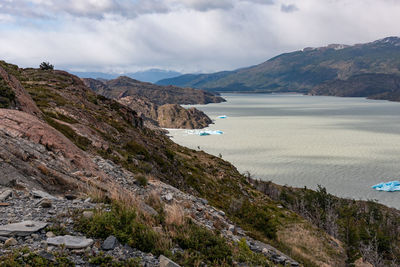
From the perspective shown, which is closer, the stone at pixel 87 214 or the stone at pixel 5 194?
the stone at pixel 87 214

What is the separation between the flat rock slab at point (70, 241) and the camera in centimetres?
671

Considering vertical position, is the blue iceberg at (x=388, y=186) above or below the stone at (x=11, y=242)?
below

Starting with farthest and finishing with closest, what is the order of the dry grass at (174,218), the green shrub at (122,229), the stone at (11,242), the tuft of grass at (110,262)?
the dry grass at (174,218) < the green shrub at (122,229) < the tuft of grass at (110,262) < the stone at (11,242)

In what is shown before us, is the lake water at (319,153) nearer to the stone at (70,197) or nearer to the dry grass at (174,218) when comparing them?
the dry grass at (174,218)

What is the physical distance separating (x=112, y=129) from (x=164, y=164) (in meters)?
7.45

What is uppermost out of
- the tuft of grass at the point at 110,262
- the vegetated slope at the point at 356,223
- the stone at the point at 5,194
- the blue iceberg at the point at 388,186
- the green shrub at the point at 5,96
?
the green shrub at the point at 5,96

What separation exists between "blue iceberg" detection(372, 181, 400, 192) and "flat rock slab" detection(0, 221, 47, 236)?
262 ft

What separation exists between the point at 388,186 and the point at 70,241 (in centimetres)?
8091

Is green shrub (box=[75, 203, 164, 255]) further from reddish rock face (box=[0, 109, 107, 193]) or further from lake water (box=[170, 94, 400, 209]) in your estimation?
lake water (box=[170, 94, 400, 209])

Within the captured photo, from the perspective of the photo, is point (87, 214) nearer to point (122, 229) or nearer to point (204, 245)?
point (122, 229)

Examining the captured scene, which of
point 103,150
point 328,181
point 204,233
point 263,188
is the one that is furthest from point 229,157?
point 204,233

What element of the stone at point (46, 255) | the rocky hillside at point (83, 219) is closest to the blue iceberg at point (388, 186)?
the rocky hillside at point (83, 219)

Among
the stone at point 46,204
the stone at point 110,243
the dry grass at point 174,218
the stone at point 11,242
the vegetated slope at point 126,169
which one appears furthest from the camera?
the vegetated slope at point 126,169

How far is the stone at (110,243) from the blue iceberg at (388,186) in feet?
258
